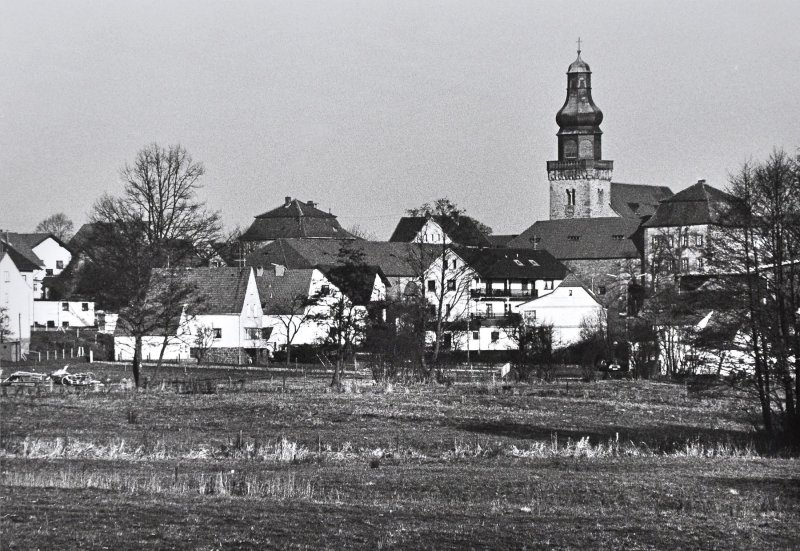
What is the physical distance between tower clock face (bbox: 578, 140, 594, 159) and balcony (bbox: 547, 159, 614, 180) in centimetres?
160

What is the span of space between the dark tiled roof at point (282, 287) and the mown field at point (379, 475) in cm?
3285

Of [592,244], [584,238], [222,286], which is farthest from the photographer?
[584,238]

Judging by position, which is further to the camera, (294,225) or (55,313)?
(294,225)

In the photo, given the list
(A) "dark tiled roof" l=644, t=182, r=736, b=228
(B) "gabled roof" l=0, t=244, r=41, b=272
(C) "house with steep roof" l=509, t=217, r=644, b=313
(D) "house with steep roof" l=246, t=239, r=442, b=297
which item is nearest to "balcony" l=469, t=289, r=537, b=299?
(D) "house with steep roof" l=246, t=239, r=442, b=297

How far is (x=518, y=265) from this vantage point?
328 feet

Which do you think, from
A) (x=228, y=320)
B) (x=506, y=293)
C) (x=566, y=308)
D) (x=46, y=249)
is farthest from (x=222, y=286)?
(x=46, y=249)

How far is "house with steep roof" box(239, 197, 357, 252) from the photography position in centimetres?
12412

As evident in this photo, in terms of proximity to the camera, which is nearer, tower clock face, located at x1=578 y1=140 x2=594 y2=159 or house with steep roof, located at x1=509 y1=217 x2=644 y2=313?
house with steep roof, located at x1=509 y1=217 x2=644 y2=313

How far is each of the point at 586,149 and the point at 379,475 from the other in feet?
413

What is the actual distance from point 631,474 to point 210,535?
9576mm

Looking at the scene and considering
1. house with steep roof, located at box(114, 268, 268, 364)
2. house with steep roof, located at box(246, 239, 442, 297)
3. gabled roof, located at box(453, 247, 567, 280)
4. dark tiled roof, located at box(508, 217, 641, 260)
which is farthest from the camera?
dark tiled roof, located at box(508, 217, 641, 260)

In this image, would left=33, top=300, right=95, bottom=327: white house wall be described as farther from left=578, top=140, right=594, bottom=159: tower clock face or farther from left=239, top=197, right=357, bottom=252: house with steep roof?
left=578, top=140, right=594, bottom=159: tower clock face

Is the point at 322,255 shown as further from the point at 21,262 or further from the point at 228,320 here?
the point at 228,320

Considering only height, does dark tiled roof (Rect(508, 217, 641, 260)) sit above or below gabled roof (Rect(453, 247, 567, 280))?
above
